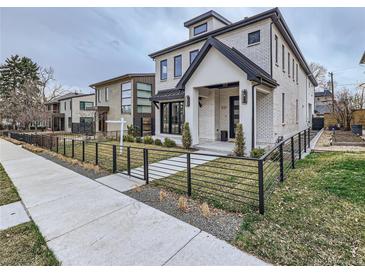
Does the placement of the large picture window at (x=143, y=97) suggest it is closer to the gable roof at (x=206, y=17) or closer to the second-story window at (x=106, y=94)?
the second-story window at (x=106, y=94)

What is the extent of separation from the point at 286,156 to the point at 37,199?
27.4 ft

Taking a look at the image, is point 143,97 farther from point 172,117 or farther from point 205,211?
point 205,211

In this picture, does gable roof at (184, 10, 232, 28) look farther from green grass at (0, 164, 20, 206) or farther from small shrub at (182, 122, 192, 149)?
green grass at (0, 164, 20, 206)

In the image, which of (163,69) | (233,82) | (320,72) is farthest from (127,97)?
(320,72)

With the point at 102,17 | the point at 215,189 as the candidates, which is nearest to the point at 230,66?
the point at 102,17

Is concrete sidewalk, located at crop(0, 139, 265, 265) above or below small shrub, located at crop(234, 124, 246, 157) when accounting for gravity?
below

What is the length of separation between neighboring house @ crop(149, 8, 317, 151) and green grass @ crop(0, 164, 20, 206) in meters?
7.68

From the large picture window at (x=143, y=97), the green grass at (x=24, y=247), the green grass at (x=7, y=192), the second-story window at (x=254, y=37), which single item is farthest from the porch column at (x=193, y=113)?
the large picture window at (x=143, y=97)

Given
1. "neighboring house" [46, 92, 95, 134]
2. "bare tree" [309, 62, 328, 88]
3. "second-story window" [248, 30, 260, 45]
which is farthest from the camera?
"bare tree" [309, 62, 328, 88]

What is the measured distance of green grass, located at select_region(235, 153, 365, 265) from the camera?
2.58m

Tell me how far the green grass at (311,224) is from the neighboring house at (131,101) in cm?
1620

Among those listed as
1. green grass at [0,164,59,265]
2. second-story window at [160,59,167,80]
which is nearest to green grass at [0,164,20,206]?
green grass at [0,164,59,265]

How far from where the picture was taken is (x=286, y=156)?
8.42 meters

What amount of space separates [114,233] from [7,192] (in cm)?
410
